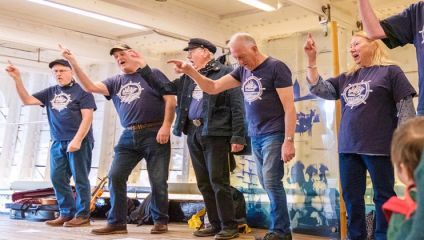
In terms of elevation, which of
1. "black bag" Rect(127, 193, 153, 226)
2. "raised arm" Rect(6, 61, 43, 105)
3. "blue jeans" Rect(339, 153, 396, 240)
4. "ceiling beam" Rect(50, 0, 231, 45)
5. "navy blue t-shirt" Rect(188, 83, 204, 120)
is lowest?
"black bag" Rect(127, 193, 153, 226)

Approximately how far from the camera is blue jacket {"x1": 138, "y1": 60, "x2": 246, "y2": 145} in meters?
3.05

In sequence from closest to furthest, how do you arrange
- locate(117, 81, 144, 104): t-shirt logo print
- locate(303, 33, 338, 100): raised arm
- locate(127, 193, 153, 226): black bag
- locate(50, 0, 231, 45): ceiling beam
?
1. locate(303, 33, 338, 100): raised arm
2. locate(117, 81, 144, 104): t-shirt logo print
3. locate(127, 193, 153, 226): black bag
4. locate(50, 0, 231, 45): ceiling beam

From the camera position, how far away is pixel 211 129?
10.0ft

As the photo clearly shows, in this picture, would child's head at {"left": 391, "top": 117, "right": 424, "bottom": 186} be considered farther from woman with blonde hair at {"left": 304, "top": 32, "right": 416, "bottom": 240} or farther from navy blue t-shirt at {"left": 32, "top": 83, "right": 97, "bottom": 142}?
navy blue t-shirt at {"left": 32, "top": 83, "right": 97, "bottom": 142}

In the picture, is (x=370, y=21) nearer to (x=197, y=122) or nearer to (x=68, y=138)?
(x=197, y=122)

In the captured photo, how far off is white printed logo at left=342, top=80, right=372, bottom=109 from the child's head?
1.62 metres

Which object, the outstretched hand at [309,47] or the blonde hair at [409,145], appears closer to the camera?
the blonde hair at [409,145]

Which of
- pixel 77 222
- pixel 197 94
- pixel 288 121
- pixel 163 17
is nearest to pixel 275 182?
pixel 288 121

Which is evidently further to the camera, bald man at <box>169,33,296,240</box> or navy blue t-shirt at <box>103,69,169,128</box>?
navy blue t-shirt at <box>103,69,169,128</box>

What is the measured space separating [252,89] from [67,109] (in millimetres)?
2032

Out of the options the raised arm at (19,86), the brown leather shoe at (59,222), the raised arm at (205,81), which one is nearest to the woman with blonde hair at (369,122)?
the raised arm at (205,81)

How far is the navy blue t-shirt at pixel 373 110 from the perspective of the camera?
2.34 metres

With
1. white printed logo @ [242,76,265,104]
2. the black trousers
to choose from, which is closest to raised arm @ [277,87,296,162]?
white printed logo @ [242,76,265,104]

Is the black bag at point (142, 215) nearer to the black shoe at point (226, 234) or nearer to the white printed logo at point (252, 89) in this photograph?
the black shoe at point (226, 234)
